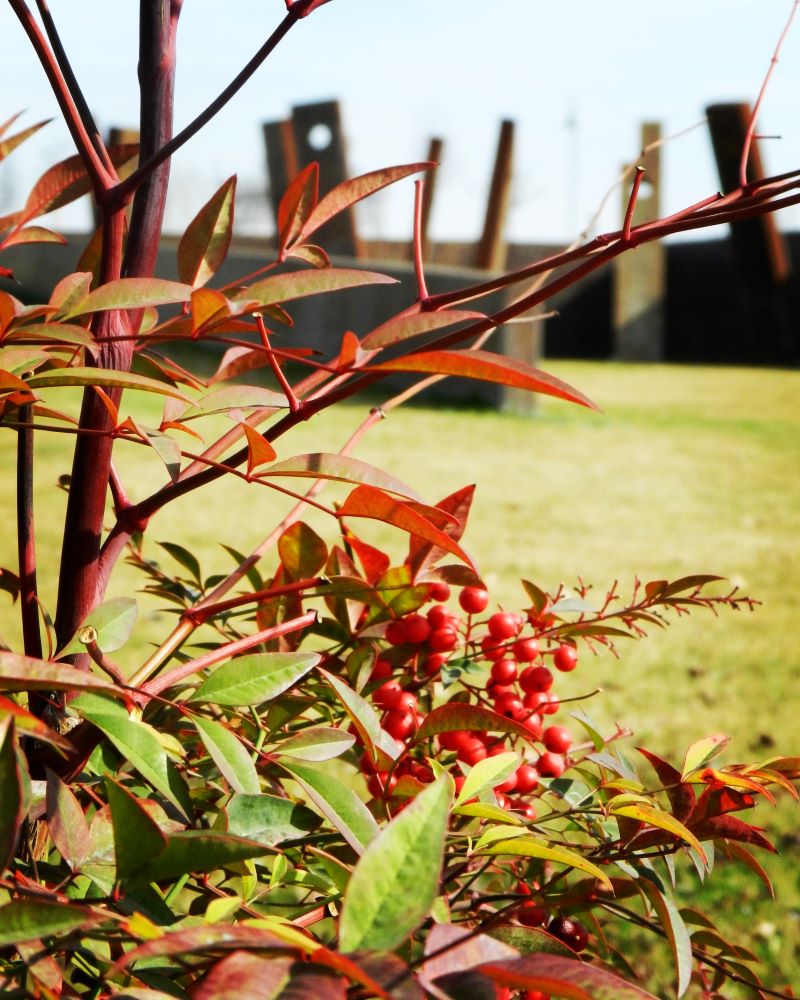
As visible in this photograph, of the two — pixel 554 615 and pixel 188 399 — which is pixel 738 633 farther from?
pixel 188 399

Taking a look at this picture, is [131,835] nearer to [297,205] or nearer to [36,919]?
[36,919]

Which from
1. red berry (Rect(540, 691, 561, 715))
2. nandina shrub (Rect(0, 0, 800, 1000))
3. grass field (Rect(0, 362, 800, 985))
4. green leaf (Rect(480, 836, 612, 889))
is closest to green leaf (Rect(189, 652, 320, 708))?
nandina shrub (Rect(0, 0, 800, 1000))

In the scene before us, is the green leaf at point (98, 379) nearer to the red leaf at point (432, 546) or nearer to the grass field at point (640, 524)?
the red leaf at point (432, 546)

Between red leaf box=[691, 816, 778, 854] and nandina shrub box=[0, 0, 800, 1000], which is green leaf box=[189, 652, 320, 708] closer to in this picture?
nandina shrub box=[0, 0, 800, 1000]

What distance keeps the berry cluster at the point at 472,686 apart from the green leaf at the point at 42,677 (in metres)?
0.24

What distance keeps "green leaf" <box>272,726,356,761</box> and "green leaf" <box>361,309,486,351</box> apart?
0.17 m

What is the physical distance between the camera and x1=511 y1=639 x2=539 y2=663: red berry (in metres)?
0.59

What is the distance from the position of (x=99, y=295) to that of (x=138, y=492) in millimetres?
3781

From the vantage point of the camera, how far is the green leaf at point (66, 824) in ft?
1.16

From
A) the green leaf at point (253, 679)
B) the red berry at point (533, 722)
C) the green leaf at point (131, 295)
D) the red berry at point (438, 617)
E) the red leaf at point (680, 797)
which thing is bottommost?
the red berry at point (533, 722)

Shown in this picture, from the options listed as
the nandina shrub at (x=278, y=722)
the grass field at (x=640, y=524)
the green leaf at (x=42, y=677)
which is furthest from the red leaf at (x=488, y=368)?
the grass field at (x=640, y=524)

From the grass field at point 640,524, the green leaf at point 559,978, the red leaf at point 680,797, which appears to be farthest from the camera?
the grass field at point 640,524

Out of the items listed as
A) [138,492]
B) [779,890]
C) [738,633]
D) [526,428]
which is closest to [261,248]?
[526,428]

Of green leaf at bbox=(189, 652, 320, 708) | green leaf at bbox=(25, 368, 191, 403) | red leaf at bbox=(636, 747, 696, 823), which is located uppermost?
green leaf at bbox=(25, 368, 191, 403)
